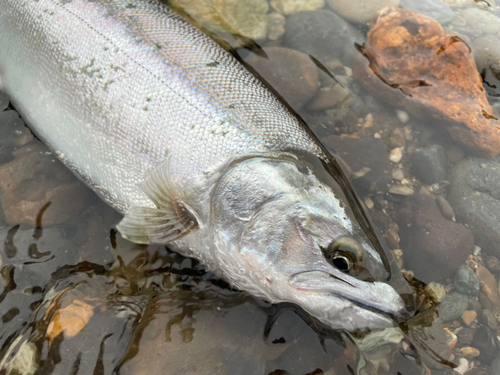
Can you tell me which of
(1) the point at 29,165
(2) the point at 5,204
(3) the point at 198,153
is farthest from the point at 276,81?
(2) the point at 5,204

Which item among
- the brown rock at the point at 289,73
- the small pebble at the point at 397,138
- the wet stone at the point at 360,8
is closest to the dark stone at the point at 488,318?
the small pebble at the point at 397,138

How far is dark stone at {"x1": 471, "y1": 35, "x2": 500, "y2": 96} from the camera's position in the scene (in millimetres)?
3240

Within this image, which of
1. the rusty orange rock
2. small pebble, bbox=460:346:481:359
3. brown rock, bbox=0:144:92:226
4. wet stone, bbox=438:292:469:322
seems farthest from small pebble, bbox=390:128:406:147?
brown rock, bbox=0:144:92:226

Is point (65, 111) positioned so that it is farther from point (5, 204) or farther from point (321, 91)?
point (321, 91)

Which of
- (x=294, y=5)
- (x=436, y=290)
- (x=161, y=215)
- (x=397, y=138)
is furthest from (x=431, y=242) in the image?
(x=294, y=5)

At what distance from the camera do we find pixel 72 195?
294 cm

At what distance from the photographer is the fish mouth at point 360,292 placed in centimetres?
183

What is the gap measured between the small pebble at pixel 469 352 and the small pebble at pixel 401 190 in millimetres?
1268

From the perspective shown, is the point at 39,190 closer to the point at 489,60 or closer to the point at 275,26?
the point at 275,26

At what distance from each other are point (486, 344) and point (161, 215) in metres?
2.63

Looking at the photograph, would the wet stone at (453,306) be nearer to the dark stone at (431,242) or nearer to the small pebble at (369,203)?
the dark stone at (431,242)

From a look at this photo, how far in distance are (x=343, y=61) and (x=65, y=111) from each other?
2.59m

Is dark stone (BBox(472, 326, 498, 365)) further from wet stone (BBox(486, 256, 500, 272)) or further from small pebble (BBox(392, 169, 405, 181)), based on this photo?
small pebble (BBox(392, 169, 405, 181))

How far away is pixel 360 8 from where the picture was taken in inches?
141
